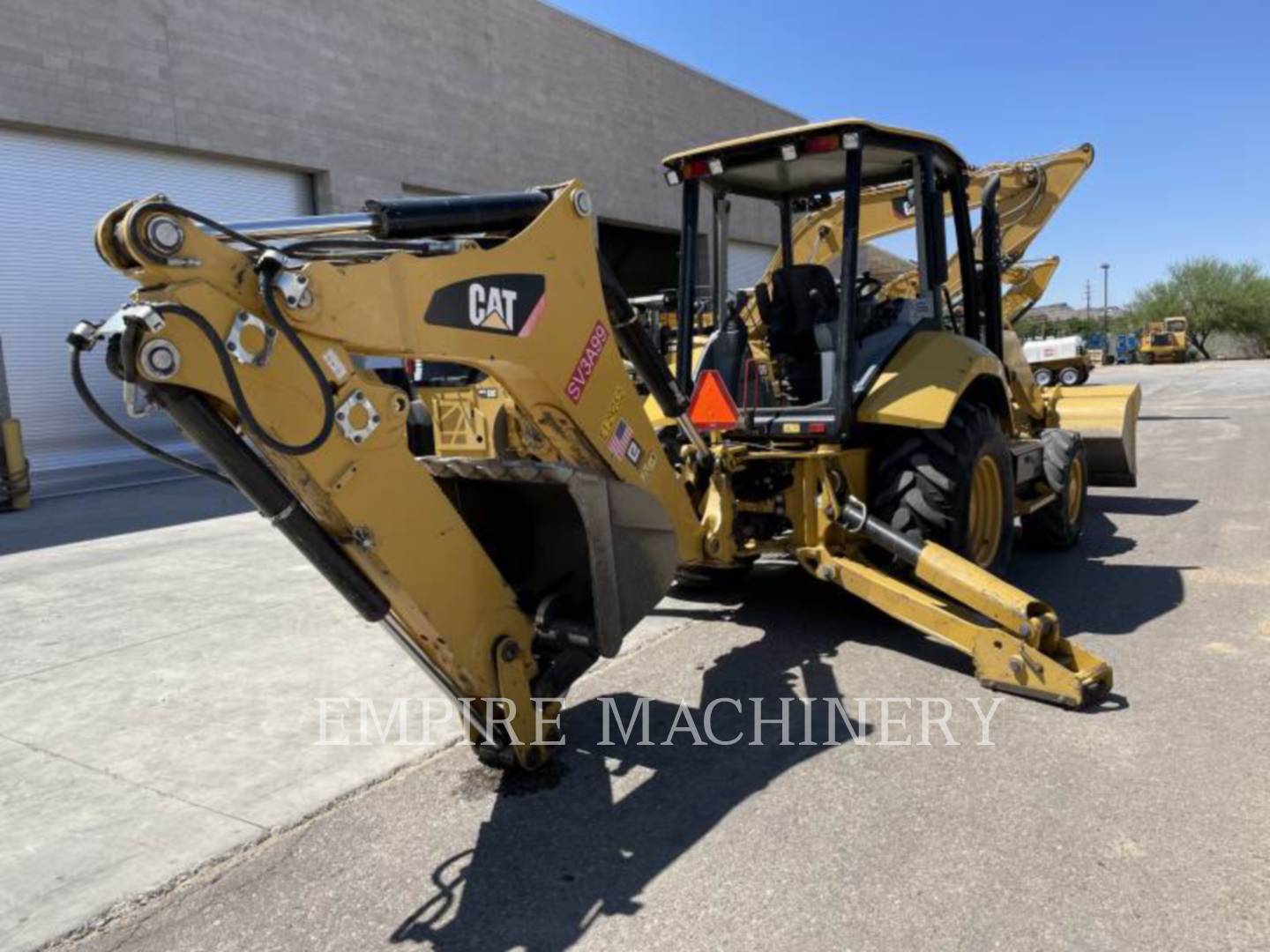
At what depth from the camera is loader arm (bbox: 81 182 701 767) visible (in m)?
2.57

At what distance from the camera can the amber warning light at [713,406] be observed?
5023 millimetres

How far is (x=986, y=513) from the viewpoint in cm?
585

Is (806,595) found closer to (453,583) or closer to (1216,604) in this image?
(1216,604)

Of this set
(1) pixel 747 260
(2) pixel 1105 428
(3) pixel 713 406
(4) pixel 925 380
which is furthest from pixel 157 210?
(1) pixel 747 260

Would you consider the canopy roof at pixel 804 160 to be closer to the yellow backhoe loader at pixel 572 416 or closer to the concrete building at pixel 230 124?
the yellow backhoe loader at pixel 572 416

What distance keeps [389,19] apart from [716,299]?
49.3 feet

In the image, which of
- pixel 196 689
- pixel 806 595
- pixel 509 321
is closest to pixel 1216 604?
pixel 806 595

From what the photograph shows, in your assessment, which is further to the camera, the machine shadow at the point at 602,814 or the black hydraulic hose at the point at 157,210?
the machine shadow at the point at 602,814

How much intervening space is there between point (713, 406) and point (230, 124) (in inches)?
528

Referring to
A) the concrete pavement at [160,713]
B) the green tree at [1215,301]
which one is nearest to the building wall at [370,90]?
the concrete pavement at [160,713]

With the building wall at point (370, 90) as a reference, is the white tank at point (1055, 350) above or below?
below

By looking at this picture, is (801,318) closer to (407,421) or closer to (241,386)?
(407,421)

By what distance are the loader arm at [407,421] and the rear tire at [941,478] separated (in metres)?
1.52

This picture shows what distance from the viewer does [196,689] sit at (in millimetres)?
4898
